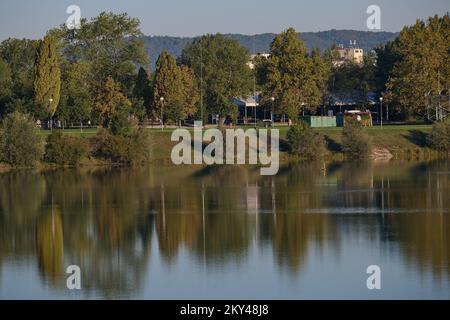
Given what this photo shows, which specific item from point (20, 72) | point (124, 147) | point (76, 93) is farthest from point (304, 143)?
point (20, 72)

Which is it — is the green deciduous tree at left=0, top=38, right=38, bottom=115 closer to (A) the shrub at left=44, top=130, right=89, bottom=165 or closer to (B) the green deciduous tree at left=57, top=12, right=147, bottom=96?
(B) the green deciduous tree at left=57, top=12, right=147, bottom=96

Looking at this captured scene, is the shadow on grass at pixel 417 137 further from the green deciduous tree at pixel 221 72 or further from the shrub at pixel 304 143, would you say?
the green deciduous tree at pixel 221 72

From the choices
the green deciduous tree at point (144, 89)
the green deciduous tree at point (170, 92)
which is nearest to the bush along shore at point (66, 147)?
the green deciduous tree at point (170, 92)

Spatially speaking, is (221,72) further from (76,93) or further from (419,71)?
(419,71)

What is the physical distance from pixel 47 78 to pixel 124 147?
46.7 feet

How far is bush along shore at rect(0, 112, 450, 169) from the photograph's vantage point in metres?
58.8

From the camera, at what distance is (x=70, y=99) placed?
253 feet

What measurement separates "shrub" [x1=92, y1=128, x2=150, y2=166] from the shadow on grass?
50.7 ft

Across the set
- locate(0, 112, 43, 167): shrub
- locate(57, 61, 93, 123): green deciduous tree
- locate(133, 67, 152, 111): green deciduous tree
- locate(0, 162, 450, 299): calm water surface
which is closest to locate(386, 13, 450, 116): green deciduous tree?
locate(133, 67, 152, 111): green deciduous tree

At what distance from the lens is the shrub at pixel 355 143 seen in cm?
6288

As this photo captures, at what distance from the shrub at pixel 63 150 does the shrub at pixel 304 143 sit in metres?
11.0

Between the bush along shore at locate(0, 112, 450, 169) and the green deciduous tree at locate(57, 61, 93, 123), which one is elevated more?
the green deciduous tree at locate(57, 61, 93, 123)

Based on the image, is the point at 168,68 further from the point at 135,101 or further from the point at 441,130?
the point at 441,130
